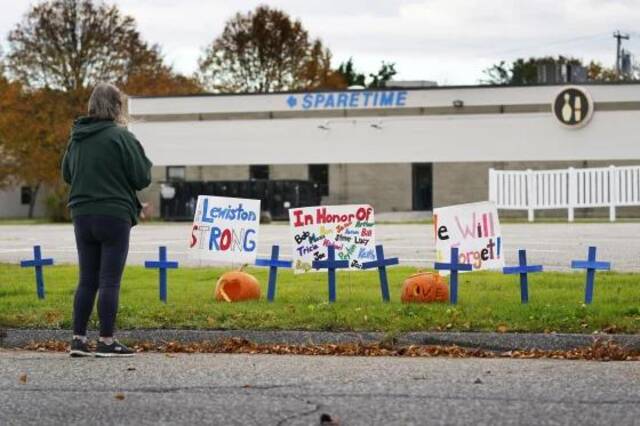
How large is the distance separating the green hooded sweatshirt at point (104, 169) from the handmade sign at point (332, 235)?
306 cm

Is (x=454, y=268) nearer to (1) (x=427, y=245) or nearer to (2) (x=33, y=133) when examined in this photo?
(1) (x=427, y=245)

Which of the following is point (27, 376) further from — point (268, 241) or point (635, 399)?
point (268, 241)

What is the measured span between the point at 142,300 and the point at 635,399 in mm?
6445

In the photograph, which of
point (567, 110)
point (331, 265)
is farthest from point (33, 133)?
point (331, 265)

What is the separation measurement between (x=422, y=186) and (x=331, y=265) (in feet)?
140

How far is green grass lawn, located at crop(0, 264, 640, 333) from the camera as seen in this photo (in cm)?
1102

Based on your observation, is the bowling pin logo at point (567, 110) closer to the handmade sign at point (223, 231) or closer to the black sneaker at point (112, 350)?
the handmade sign at point (223, 231)

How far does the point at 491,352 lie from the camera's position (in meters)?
10.5

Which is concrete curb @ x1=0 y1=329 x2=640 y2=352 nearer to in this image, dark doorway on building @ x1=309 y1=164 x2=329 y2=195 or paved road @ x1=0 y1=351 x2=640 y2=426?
paved road @ x1=0 y1=351 x2=640 y2=426

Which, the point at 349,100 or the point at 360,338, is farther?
the point at 349,100

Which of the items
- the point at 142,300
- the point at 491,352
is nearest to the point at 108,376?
the point at 491,352

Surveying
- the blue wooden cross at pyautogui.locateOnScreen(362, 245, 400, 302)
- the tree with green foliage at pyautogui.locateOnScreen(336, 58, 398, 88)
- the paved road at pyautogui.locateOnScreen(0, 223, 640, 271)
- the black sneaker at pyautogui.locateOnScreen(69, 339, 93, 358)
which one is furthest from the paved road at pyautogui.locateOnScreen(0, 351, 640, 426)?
the tree with green foliage at pyautogui.locateOnScreen(336, 58, 398, 88)

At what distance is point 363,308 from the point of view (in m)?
11.8

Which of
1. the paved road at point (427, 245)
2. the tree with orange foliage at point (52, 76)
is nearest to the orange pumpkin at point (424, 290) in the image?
the paved road at point (427, 245)
